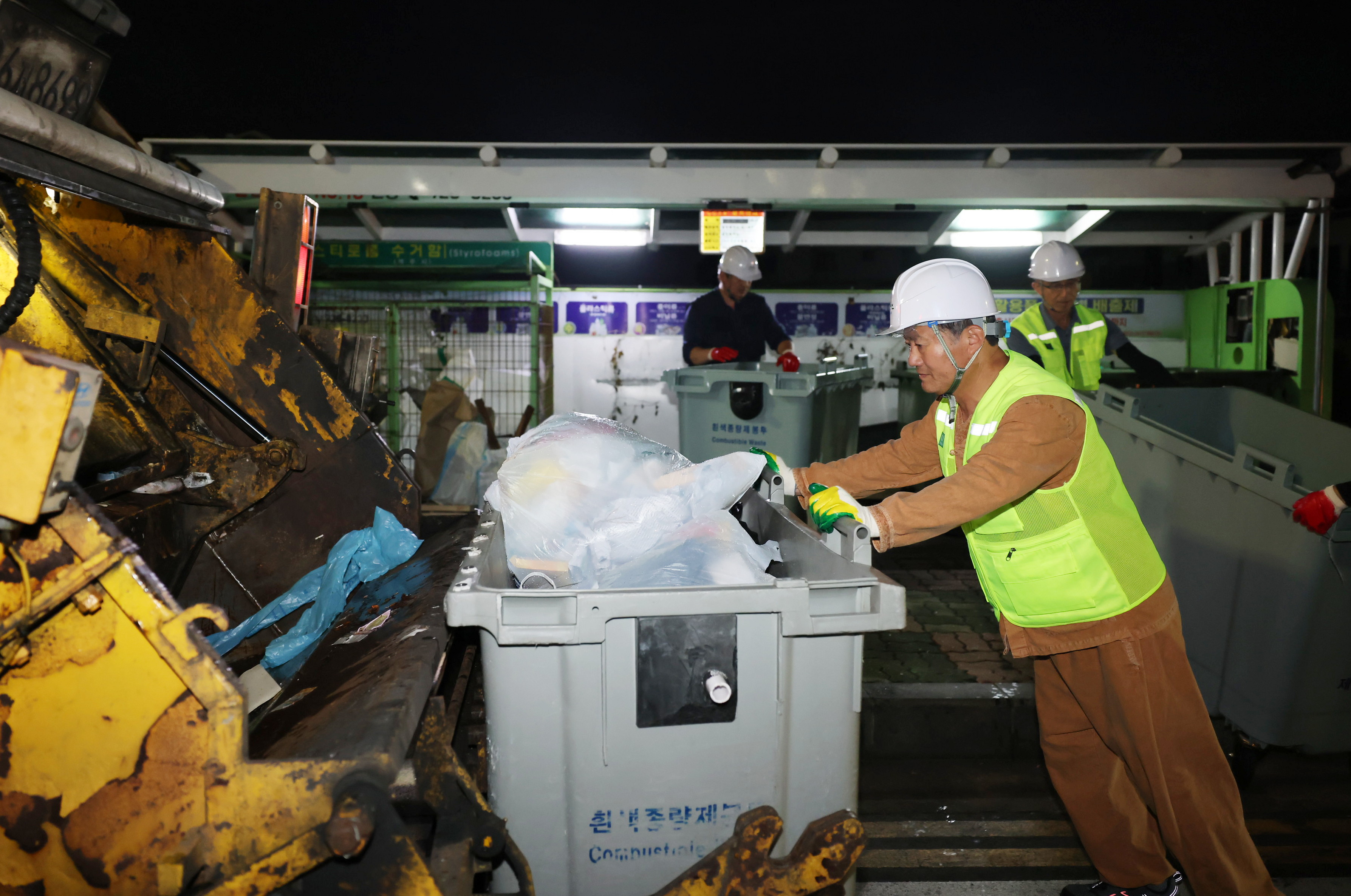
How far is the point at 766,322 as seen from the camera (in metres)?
6.04

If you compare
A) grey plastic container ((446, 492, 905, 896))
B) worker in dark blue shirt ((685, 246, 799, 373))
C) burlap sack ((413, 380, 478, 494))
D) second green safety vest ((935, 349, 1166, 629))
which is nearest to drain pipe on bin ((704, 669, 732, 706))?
grey plastic container ((446, 492, 905, 896))

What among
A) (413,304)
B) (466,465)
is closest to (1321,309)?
(466,465)

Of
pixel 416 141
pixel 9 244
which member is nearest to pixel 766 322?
pixel 416 141

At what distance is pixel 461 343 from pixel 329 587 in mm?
4307

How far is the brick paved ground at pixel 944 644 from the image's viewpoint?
3.48 m

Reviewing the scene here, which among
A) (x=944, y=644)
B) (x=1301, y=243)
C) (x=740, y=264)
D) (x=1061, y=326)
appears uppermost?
(x=1301, y=243)

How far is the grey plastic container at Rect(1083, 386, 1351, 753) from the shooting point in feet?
8.86

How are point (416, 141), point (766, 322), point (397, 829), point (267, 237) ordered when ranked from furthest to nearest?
point (766, 322) → point (416, 141) → point (267, 237) → point (397, 829)

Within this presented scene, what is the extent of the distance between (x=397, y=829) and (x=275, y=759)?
282 millimetres

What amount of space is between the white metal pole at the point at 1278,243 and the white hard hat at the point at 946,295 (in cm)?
543

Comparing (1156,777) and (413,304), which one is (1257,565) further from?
(413,304)

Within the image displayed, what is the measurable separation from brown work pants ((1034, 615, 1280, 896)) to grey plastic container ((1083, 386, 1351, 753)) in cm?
80

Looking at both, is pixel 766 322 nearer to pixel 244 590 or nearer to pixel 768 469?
pixel 768 469

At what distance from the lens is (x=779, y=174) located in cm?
564
